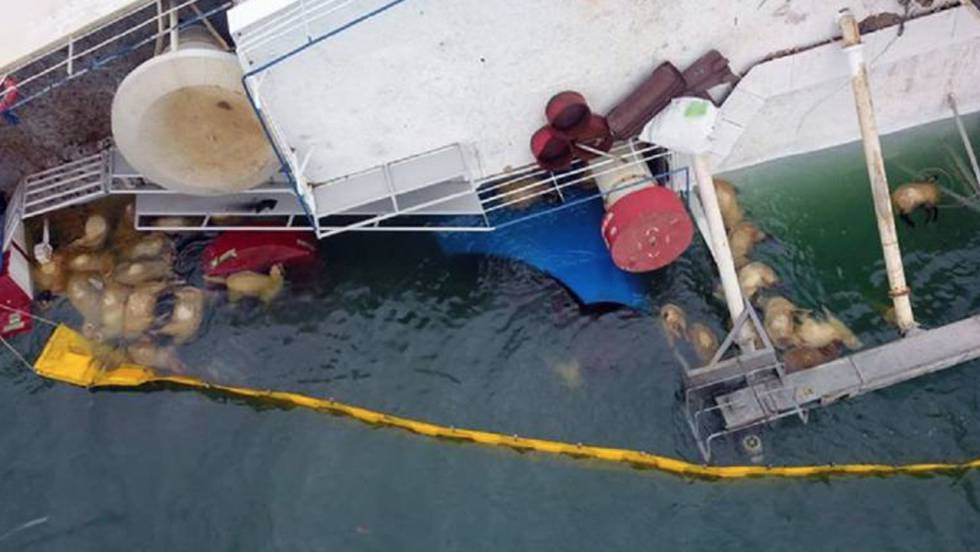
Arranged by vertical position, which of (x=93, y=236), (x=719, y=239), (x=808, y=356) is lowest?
(x=808, y=356)

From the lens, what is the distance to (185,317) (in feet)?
70.3

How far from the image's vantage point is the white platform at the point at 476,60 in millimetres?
16891

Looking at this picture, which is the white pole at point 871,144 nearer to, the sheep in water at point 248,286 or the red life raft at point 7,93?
the sheep in water at point 248,286

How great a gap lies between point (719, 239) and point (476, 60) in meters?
6.29

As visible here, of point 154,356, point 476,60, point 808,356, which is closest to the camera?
point 476,60

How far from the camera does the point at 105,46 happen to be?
1916 centimetres

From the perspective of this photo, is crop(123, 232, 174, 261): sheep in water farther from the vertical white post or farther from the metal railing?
the vertical white post

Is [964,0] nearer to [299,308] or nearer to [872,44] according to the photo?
[872,44]

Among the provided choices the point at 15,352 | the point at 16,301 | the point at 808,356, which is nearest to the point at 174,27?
the point at 16,301

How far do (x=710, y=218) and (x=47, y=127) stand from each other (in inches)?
575

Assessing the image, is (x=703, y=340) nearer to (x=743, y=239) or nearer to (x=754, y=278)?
(x=754, y=278)

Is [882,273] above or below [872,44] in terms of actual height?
below

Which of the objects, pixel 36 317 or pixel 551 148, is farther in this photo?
pixel 36 317

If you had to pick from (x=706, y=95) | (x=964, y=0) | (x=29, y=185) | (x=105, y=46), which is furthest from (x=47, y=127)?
(x=964, y=0)
